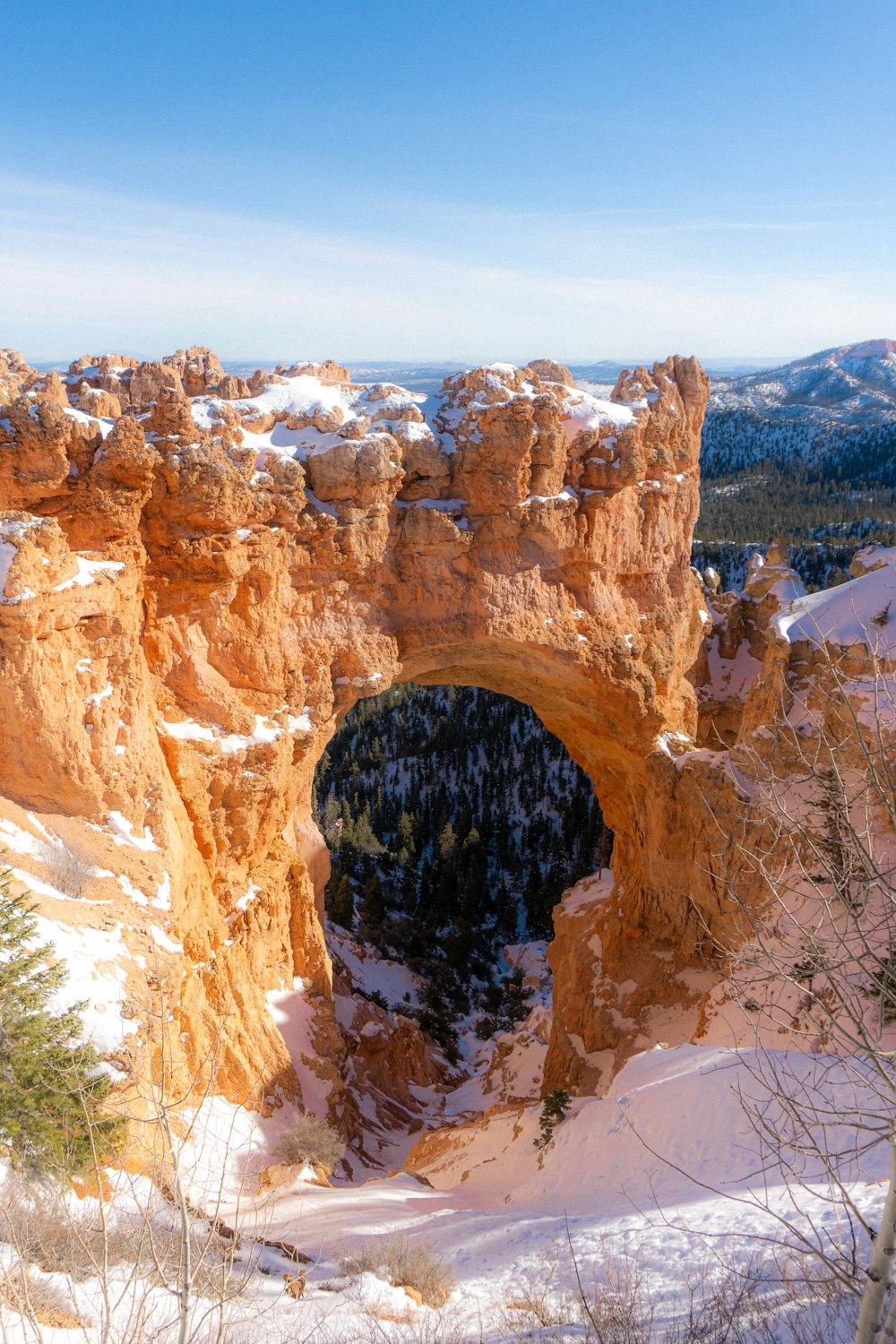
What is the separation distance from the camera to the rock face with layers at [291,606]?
1579 cm

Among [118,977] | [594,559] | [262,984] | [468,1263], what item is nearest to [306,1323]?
[468,1263]

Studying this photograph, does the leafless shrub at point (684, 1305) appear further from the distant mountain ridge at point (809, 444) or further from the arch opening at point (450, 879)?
the distant mountain ridge at point (809, 444)

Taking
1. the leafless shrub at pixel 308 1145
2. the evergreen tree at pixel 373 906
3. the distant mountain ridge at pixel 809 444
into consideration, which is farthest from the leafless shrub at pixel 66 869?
the distant mountain ridge at pixel 809 444

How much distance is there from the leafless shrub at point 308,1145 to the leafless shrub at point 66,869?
7.02 meters

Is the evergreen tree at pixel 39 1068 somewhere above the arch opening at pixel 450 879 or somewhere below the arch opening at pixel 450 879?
above

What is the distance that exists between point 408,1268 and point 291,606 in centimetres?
1333

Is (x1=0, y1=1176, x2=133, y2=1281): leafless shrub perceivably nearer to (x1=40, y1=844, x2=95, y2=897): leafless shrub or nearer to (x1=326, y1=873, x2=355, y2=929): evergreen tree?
(x1=40, y1=844, x2=95, y2=897): leafless shrub

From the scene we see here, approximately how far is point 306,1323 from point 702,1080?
8.09 metres

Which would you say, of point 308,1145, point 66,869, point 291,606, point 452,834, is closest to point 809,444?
point 452,834

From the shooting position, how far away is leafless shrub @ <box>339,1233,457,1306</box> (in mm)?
10664

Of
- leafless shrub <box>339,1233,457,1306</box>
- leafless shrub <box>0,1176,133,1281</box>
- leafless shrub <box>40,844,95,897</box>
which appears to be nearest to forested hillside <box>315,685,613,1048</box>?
leafless shrub <box>40,844,95,897</box>

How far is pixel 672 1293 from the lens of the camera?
9.42m

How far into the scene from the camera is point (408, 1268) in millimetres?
10875

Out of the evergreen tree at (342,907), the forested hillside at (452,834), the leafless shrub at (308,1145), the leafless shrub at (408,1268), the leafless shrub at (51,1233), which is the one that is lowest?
the forested hillside at (452,834)
